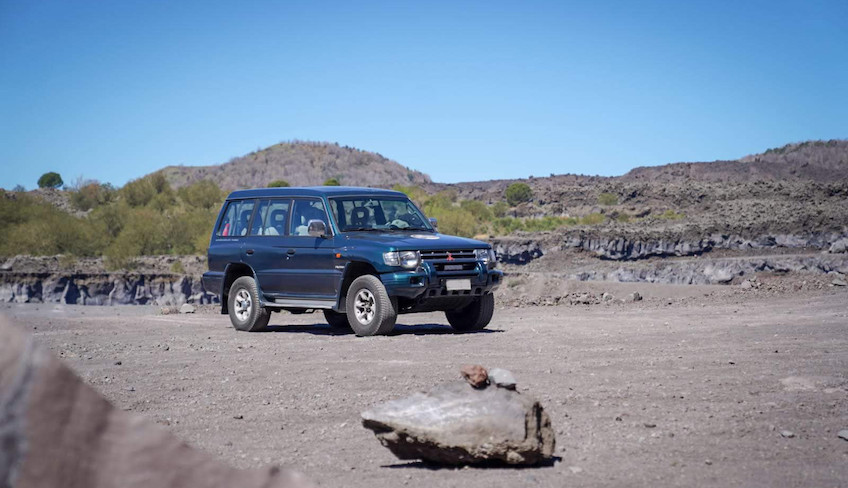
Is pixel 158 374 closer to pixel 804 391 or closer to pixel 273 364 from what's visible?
pixel 273 364

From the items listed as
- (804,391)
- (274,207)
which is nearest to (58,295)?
(274,207)

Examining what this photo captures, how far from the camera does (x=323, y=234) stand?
45.0ft

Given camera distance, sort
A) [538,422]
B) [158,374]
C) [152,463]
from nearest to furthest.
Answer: [152,463], [538,422], [158,374]

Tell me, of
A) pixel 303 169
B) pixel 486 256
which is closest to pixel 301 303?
pixel 486 256

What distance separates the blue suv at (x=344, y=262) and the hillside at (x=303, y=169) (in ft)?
371

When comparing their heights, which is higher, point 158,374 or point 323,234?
point 323,234

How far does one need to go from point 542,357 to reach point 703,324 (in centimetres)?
469

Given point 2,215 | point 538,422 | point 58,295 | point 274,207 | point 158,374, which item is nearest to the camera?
point 538,422

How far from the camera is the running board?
13.8 m

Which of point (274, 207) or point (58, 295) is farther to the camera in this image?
point (58, 295)

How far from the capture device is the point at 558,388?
8.23m

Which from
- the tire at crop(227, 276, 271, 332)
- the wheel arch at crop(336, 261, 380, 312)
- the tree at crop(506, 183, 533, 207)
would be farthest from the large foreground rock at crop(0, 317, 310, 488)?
the tree at crop(506, 183, 533, 207)

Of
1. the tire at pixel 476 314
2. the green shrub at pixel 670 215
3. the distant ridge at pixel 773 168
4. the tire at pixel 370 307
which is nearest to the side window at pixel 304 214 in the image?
the tire at pixel 370 307

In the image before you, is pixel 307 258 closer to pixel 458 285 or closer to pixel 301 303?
pixel 301 303
